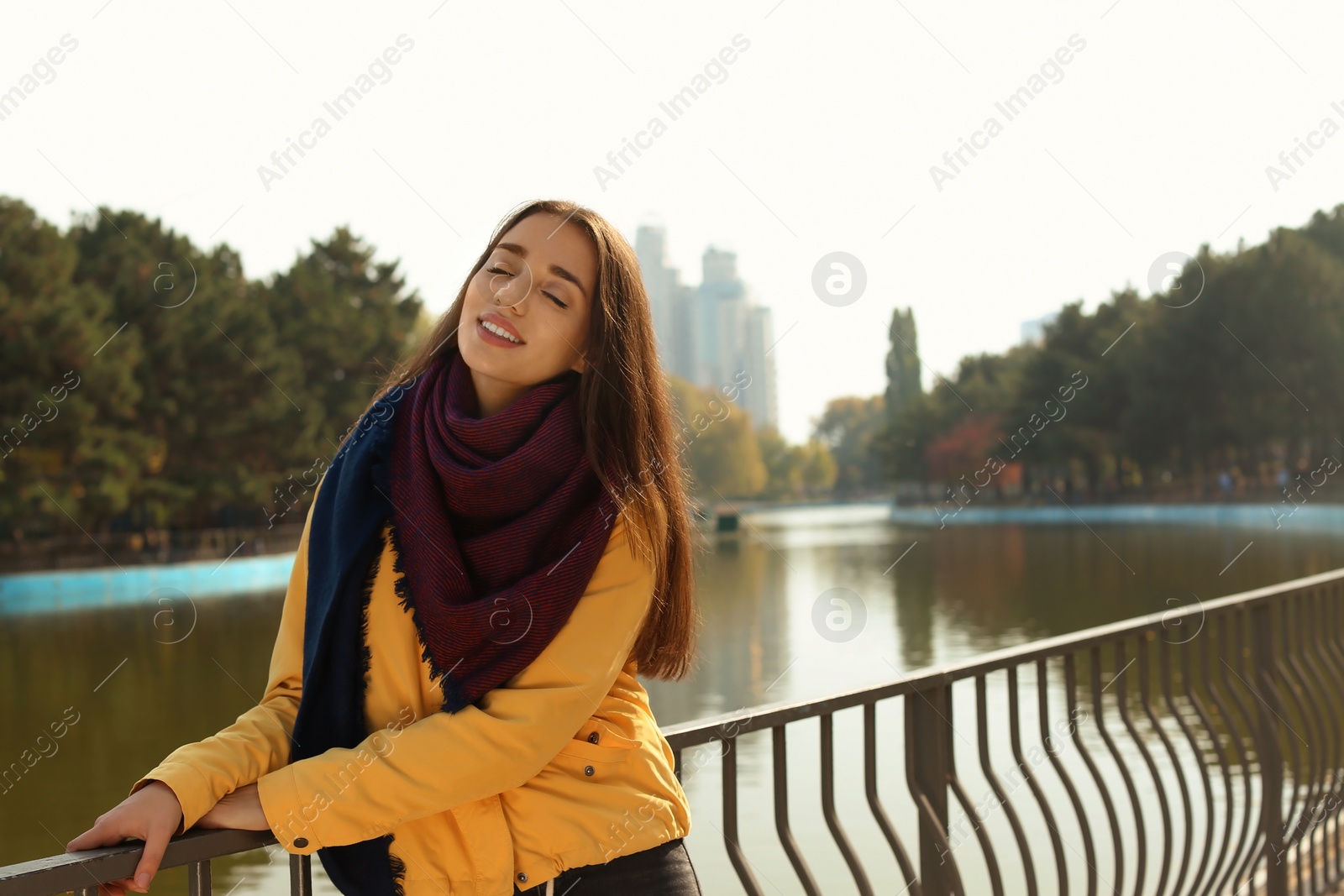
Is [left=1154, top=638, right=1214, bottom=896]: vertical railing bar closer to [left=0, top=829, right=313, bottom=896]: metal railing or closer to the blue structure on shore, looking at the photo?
[left=0, top=829, right=313, bottom=896]: metal railing

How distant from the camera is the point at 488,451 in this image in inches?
51.3

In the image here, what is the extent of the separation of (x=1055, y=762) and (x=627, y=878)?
4.41 ft

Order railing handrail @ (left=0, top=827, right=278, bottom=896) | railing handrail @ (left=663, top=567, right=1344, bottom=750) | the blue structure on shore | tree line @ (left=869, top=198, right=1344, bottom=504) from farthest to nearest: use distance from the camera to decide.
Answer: tree line @ (left=869, top=198, right=1344, bottom=504)
the blue structure on shore
railing handrail @ (left=663, top=567, right=1344, bottom=750)
railing handrail @ (left=0, top=827, right=278, bottom=896)

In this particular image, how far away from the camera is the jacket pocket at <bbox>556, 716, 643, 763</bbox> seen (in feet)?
4.09

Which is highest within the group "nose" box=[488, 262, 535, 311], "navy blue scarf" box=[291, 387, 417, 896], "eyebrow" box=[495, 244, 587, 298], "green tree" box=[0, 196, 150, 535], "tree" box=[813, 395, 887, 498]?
"tree" box=[813, 395, 887, 498]

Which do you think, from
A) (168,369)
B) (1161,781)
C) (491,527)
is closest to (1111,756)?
(1161,781)

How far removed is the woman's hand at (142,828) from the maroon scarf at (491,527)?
11.0 inches

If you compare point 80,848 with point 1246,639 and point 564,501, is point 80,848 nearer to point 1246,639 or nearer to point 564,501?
point 564,501

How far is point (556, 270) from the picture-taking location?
4.47 feet

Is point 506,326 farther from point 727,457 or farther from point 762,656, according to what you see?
point 727,457

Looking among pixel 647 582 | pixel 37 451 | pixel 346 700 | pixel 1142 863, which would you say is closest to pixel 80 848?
pixel 346 700

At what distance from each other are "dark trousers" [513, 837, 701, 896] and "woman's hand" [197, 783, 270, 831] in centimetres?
27

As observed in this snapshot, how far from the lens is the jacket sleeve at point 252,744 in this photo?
1.12 metres

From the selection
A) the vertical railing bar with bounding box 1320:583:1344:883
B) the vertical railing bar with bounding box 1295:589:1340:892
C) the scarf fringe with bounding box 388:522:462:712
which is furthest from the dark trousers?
the vertical railing bar with bounding box 1320:583:1344:883
